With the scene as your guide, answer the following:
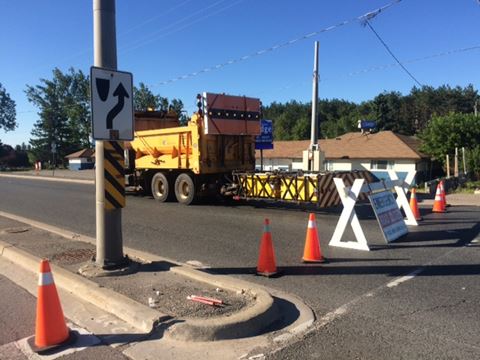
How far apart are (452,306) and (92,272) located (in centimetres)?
440

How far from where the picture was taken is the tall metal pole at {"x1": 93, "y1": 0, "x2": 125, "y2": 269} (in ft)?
19.7

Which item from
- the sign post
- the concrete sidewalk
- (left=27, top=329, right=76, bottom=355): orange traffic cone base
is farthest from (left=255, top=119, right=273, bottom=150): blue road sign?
(left=27, top=329, right=76, bottom=355): orange traffic cone base

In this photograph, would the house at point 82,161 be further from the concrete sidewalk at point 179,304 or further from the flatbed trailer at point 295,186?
the concrete sidewalk at point 179,304

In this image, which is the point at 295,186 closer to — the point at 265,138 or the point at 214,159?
the point at 214,159

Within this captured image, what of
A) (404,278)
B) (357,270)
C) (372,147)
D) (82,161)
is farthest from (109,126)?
(82,161)

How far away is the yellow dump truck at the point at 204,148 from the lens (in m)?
14.3

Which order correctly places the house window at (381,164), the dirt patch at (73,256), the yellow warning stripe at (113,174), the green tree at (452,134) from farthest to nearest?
the house window at (381,164), the green tree at (452,134), the dirt patch at (73,256), the yellow warning stripe at (113,174)

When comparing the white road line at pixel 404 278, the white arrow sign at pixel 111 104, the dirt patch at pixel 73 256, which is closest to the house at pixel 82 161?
the dirt patch at pixel 73 256

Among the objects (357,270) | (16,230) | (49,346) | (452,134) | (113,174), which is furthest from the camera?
(452,134)

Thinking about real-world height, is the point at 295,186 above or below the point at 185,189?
above

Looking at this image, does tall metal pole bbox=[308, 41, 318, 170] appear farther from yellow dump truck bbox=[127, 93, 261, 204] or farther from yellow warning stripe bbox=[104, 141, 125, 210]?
yellow warning stripe bbox=[104, 141, 125, 210]

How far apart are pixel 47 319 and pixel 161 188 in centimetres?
1255

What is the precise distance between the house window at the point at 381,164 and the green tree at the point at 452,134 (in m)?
4.47

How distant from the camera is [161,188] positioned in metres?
16.6
